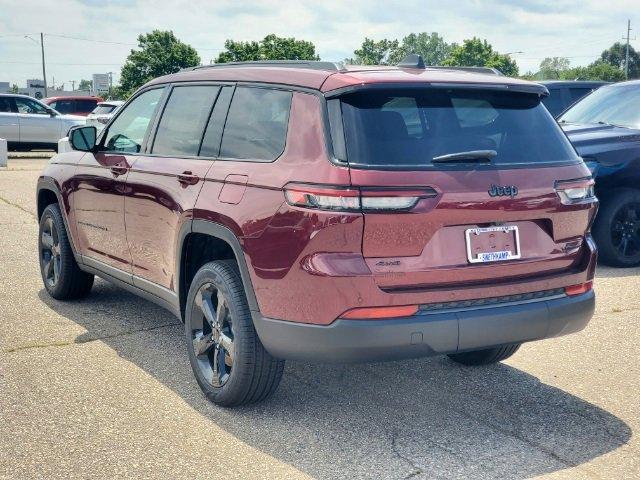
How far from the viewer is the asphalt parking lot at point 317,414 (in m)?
3.67

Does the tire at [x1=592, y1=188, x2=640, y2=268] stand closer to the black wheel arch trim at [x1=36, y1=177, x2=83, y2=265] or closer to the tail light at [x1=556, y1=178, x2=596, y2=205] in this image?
the tail light at [x1=556, y1=178, x2=596, y2=205]

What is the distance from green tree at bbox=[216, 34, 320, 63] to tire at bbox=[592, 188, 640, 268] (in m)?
91.8

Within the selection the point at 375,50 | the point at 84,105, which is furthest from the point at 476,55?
the point at 84,105

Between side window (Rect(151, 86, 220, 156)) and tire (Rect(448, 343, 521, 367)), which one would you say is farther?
tire (Rect(448, 343, 521, 367))

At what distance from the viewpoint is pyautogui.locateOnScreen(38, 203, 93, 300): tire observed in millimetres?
6367

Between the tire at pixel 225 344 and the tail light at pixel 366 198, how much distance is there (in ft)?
2.44

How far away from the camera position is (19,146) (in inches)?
935

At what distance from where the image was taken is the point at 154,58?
97.1m

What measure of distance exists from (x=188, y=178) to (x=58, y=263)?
2478 millimetres

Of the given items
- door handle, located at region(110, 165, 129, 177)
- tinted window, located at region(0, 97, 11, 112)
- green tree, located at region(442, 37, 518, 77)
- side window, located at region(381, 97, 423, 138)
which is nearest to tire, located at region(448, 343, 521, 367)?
side window, located at region(381, 97, 423, 138)

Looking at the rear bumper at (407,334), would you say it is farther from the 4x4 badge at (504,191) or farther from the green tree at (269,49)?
the green tree at (269,49)

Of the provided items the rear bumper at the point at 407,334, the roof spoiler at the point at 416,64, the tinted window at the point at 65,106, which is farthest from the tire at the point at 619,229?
the tinted window at the point at 65,106

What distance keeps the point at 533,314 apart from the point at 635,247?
4876mm

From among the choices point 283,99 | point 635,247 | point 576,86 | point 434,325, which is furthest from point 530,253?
point 576,86
